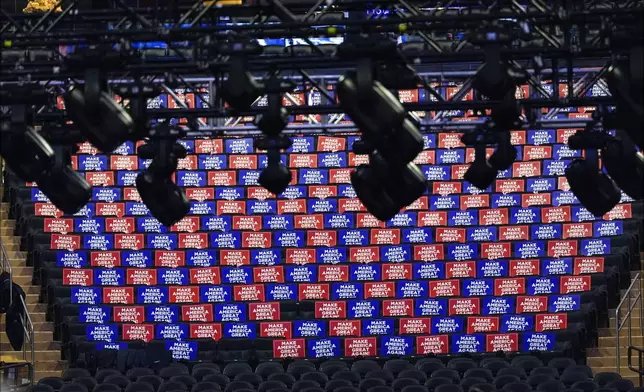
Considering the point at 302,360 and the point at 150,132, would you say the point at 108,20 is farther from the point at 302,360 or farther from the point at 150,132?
the point at 302,360

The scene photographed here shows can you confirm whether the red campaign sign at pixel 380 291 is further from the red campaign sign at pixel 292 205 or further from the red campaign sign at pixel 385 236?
the red campaign sign at pixel 292 205

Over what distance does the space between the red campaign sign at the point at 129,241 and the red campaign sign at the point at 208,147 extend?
5.18ft

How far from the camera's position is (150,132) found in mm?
13133

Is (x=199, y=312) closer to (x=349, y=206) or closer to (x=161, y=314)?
(x=161, y=314)

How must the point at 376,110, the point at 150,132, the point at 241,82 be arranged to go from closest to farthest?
the point at 376,110
the point at 241,82
the point at 150,132

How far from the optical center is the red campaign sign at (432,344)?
19344 millimetres

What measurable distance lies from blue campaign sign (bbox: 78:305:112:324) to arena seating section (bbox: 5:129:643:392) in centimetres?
3

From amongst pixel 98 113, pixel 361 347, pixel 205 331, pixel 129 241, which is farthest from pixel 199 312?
pixel 98 113

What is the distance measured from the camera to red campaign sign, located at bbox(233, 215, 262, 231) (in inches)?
773

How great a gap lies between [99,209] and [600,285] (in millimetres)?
7653

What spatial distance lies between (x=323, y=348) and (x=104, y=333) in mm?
3305

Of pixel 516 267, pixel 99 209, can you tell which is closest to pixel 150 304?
pixel 99 209

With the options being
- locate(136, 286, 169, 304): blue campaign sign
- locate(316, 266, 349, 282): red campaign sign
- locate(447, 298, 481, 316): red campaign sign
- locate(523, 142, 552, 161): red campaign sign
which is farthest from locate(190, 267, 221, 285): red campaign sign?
locate(523, 142, 552, 161): red campaign sign

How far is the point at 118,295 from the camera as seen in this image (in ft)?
64.3
